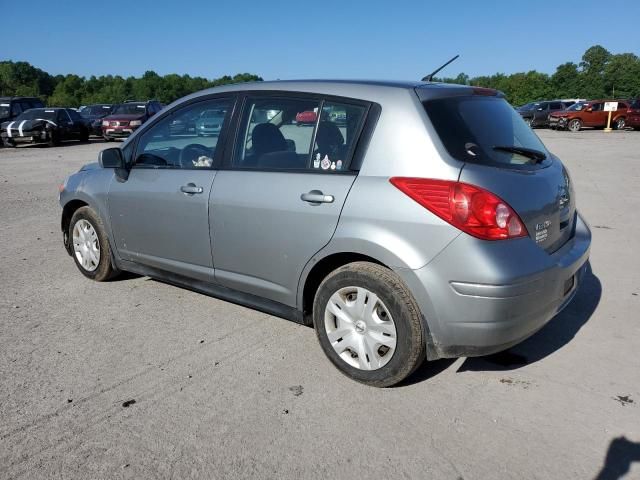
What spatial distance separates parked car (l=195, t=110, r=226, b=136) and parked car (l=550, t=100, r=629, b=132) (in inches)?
1217

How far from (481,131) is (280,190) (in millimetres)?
1267

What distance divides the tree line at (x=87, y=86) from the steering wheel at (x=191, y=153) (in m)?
83.4

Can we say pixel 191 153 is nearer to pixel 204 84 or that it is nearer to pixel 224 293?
pixel 224 293

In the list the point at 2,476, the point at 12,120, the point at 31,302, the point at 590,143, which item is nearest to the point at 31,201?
the point at 31,302

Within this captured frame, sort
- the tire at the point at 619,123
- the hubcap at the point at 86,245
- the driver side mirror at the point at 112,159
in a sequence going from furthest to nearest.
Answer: the tire at the point at 619,123, the hubcap at the point at 86,245, the driver side mirror at the point at 112,159

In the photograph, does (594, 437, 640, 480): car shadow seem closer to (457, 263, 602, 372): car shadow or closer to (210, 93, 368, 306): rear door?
(457, 263, 602, 372): car shadow

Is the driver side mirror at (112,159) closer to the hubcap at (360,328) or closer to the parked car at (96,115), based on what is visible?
the hubcap at (360,328)

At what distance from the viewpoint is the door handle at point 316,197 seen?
334 centimetres

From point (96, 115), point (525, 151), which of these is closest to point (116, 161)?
point (525, 151)

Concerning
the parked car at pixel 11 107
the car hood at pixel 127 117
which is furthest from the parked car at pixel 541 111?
the parked car at pixel 11 107

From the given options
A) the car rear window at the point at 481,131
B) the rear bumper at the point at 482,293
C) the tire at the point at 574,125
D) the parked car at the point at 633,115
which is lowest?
the tire at the point at 574,125

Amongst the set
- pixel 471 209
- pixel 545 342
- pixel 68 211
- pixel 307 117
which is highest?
pixel 307 117

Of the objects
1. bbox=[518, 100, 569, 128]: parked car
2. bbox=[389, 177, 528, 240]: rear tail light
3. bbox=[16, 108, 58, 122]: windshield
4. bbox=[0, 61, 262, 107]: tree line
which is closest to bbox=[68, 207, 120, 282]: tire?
bbox=[389, 177, 528, 240]: rear tail light

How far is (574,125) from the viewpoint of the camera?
1225 inches
